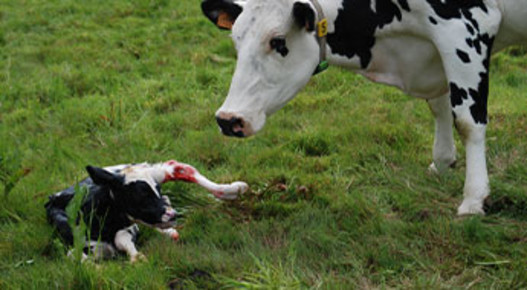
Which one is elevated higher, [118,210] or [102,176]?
[102,176]

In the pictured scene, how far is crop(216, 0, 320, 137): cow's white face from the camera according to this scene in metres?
3.42

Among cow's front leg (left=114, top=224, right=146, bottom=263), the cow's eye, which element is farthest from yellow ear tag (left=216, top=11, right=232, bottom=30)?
cow's front leg (left=114, top=224, right=146, bottom=263)

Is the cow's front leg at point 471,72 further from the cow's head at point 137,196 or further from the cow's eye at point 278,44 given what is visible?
the cow's head at point 137,196

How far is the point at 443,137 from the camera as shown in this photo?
4590 mm

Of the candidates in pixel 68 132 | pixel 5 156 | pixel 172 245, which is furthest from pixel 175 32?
pixel 172 245

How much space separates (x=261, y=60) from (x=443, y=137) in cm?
175

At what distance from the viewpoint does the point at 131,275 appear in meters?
3.12

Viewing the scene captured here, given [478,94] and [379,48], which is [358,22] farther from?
[478,94]

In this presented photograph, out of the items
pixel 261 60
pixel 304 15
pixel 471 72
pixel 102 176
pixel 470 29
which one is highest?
pixel 304 15

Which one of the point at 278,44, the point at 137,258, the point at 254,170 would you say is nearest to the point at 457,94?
the point at 278,44

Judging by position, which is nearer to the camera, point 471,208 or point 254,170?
point 471,208

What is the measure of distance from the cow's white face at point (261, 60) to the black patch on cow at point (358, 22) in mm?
338

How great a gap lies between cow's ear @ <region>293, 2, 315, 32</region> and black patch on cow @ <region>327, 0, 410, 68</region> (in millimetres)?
382

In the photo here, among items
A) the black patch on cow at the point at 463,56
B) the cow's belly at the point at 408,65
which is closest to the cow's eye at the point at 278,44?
the cow's belly at the point at 408,65
